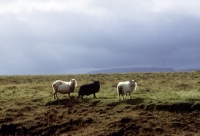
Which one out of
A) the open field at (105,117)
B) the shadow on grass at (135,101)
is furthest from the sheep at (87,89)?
the shadow on grass at (135,101)

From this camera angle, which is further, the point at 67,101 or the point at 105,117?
the point at 67,101

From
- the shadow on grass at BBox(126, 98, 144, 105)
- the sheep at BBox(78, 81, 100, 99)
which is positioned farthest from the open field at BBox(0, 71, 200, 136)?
the sheep at BBox(78, 81, 100, 99)

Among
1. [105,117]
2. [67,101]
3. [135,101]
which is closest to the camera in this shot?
[105,117]

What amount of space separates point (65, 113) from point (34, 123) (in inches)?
90.6

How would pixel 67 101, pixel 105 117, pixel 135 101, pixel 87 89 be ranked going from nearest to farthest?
pixel 105 117 < pixel 135 101 < pixel 67 101 < pixel 87 89

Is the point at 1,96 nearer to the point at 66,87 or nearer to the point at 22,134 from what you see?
the point at 66,87

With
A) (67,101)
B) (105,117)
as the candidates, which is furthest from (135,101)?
(67,101)

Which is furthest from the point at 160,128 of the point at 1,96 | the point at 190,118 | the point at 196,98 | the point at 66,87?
the point at 1,96

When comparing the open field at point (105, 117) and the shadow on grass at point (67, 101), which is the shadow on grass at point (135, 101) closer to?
the open field at point (105, 117)

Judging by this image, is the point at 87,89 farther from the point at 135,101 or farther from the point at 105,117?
the point at 105,117

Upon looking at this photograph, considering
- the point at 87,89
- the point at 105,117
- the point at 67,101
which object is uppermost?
the point at 87,89

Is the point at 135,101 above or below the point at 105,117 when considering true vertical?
above

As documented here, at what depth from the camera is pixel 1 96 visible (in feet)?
98.4

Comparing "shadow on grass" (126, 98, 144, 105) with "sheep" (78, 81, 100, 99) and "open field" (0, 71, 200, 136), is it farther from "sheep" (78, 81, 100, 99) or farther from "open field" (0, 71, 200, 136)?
"sheep" (78, 81, 100, 99)
